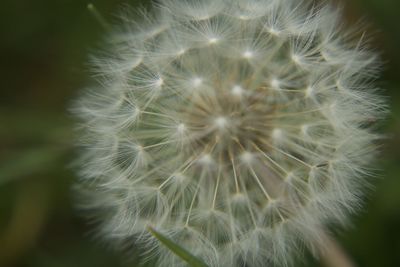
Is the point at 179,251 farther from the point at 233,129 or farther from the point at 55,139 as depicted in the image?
the point at 55,139

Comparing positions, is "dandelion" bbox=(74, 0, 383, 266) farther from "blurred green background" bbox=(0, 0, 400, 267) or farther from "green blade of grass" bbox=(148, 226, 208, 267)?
"blurred green background" bbox=(0, 0, 400, 267)

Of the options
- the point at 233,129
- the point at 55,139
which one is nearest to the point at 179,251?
the point at 233,129

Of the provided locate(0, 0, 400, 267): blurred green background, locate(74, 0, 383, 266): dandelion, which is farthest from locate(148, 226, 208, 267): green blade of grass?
locate(0, 0, 400, 267): blurred green background

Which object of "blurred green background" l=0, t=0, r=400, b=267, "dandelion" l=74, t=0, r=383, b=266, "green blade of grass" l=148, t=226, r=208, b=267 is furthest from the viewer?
"blurred green background" l=0, t=0, r=400, b=267

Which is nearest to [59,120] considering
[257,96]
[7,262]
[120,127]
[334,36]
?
[7,262]

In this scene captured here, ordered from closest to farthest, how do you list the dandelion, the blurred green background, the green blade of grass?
the green blade of grass → the dandelion → the blurred green background

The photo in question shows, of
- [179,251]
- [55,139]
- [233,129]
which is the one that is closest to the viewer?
[179,251]

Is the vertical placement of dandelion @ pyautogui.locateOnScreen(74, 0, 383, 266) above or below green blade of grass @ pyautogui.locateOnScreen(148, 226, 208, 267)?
above
